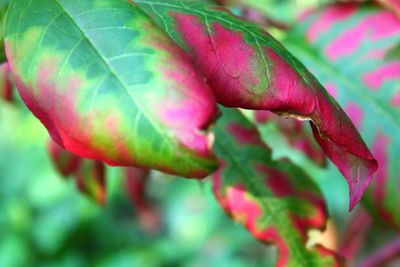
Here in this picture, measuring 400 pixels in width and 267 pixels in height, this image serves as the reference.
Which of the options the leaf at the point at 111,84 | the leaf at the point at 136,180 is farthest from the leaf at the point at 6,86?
the leaf at the point at 111,84

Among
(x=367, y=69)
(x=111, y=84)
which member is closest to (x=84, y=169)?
(x=367, y=69)

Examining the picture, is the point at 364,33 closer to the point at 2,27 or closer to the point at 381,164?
the point at 381,164

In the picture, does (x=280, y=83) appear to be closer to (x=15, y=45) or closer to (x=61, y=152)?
(x=15, y=45)

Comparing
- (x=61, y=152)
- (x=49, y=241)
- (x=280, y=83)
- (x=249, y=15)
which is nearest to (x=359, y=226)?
(x=249, y=15)

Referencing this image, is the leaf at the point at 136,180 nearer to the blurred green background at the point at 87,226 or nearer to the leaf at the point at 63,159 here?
the leaf at the point at 63,159

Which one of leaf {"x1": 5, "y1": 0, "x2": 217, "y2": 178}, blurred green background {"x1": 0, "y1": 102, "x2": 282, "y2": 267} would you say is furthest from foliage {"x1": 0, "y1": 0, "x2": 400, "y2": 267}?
blurred green background {"x1": 0, "y1": 102, "x2": 282, "y2": 267}
